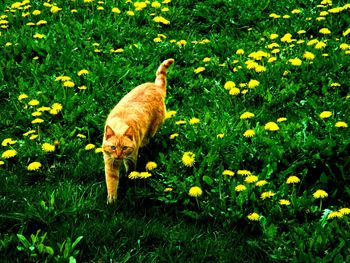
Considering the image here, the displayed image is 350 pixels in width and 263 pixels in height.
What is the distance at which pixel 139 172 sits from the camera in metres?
4.59

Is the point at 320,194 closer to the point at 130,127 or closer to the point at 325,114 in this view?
the point at 325,114

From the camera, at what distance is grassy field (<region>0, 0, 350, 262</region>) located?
12.1ft

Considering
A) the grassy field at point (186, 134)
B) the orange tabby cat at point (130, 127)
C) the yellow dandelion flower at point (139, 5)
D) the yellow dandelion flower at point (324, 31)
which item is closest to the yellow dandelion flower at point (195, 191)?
the grassy field at point (186, 134)

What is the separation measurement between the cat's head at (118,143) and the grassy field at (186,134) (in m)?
0.40

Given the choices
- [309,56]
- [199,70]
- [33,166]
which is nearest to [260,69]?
[309,56]

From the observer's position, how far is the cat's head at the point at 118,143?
406cm

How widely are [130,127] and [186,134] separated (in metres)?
0.78

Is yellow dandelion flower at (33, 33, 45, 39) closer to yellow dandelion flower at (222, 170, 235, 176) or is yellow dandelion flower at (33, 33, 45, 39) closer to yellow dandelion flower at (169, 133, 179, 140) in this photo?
yellow dandelion flower at (169, 133, 179, 140)

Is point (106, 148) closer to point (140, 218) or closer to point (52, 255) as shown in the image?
point (140, 218)

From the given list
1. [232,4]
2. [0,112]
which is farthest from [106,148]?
[232,4]

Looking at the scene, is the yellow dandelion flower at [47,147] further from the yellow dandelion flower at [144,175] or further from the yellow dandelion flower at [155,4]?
the yellow dandelion flower at [155,4]

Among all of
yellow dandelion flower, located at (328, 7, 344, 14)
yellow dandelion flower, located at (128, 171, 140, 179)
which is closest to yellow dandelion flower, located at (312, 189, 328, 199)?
yellow dandelion flower, located at (128, 171, 140, 179)

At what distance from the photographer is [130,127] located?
13.6 ft

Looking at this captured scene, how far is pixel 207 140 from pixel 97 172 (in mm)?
1067
